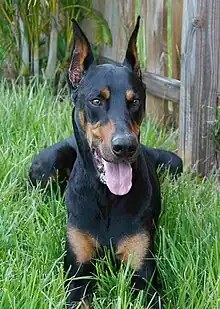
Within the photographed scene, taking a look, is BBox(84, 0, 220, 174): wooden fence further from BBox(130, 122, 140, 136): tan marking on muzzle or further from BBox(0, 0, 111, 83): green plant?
BBox(130, 122, 140, 136): tan marking on muzzle

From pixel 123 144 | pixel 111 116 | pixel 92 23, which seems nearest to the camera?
pixel 123 144

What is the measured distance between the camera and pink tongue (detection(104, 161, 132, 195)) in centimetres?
321

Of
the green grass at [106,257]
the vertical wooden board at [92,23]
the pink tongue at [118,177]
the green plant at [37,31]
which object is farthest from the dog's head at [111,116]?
the vertical wooden board at [92,23]

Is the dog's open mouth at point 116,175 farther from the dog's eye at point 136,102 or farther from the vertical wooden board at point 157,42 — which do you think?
the vertical wooden board at point 157,42

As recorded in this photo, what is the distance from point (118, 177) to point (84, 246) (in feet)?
1.31

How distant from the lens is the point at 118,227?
10.9ft

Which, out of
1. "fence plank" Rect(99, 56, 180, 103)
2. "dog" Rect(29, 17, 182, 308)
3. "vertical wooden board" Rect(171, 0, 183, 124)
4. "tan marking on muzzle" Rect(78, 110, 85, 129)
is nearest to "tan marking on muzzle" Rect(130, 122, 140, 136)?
"dog" Rect(29, 17, 182, 308)

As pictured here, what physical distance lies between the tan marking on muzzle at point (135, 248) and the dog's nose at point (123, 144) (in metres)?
0.50

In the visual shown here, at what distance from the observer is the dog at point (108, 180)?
3.14 meters

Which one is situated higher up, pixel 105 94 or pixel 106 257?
pixel 105 94

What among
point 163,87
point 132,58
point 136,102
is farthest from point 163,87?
point 136,102

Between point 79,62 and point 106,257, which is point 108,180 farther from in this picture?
point 79,62

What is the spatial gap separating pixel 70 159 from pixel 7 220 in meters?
0.90

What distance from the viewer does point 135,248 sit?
3.28 meters
